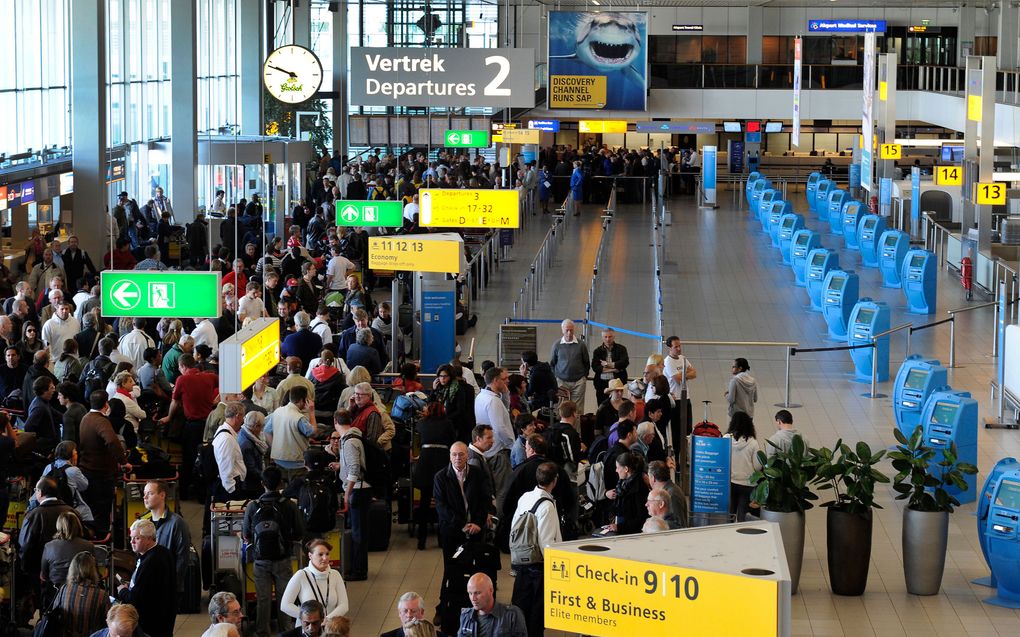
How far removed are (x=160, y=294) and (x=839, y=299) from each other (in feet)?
36.4

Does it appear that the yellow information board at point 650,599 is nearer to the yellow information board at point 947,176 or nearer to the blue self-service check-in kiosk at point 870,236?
the blue self-service check-in kiosk at point 870,236

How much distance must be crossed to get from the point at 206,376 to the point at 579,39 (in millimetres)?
32181

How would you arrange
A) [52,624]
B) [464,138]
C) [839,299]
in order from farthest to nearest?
1. [464,138]
2. [839,299]
3. [52,624]

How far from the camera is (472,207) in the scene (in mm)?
20047

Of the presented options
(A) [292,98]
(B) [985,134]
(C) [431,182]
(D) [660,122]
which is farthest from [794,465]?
(D) [660,122]

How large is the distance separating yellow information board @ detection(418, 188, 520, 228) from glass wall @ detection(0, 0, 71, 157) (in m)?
6.98

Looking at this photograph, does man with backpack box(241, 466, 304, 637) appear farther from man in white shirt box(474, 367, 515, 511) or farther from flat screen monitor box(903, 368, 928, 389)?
flat screen monitor box(903, 368, 928, 389)

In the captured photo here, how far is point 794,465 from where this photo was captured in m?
10.3

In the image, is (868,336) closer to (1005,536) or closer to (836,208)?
(1005,536)

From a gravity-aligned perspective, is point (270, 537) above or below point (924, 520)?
above

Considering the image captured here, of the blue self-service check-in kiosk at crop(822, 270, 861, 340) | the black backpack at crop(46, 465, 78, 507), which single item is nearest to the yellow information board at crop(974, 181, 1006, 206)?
the blue self-service check-in kiosk at crop(822, 270, 861, 340)

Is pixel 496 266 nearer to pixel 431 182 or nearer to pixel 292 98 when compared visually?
pixel 431 182

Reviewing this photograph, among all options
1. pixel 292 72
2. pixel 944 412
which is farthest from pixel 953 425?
pixel 292 72

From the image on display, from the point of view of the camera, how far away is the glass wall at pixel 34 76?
2255 centimetres
